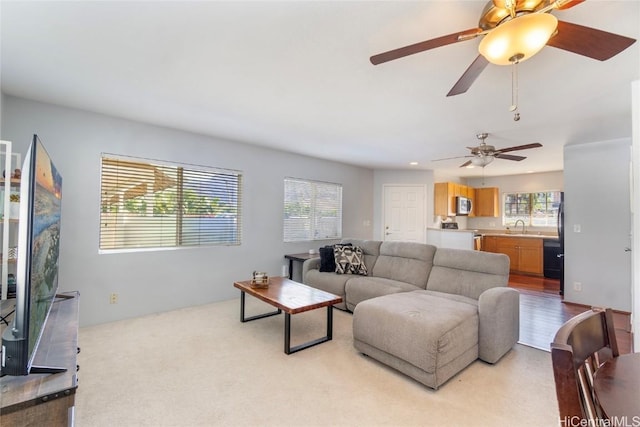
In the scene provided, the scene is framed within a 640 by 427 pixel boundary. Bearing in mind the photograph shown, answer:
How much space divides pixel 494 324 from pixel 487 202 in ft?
19.6

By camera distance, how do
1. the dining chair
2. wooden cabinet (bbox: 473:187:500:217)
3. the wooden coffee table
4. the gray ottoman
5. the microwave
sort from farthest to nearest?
wooden cabinet (bbox: 473:187:500:217)
the microwave
the wooden coffee table
the gray ottoman
the dining chair

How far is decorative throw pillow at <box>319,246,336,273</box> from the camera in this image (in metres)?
4.12

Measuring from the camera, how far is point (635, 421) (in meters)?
0.67

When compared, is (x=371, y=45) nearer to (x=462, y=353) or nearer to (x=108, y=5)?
(x=108, y=5)

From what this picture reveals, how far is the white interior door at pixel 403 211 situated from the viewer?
650 centimetres

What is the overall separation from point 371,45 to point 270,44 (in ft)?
2.11

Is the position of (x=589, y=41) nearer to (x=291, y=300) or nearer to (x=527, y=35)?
(x=527, y=35)

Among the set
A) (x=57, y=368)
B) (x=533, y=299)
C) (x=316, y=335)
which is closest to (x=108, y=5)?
(x=57, y=368)

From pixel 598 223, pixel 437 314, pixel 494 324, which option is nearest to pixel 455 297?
pixel 494 324

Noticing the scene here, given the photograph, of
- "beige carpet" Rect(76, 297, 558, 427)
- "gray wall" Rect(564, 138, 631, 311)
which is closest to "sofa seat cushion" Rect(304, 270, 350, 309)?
"beige carpet" Rect(76, 297, 558, 427)

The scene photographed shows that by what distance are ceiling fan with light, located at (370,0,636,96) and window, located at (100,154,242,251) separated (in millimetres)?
3254

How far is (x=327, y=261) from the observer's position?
4.14 m

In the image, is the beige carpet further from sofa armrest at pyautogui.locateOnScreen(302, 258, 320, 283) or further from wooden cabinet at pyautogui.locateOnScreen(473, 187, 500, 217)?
wooden cabinet at pyautogui.locateOnScreen(473, 187, 500, 217)

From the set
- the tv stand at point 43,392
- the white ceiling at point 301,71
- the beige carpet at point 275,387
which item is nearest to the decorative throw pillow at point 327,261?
the beige carpet at point 275,387
